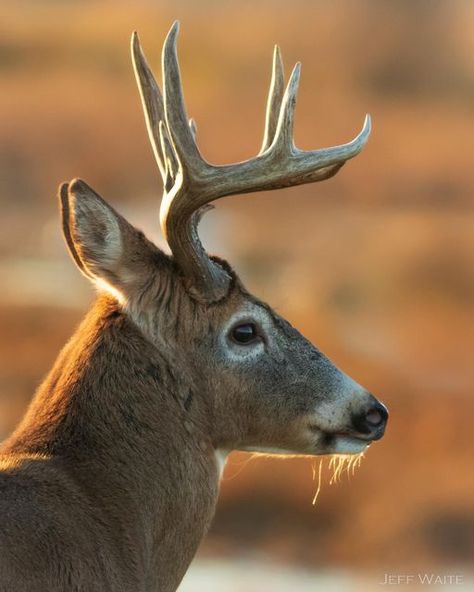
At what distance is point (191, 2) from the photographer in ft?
151

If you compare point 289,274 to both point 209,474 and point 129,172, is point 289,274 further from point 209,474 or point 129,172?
point 209,474

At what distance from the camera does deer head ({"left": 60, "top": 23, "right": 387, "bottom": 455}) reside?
8.18m

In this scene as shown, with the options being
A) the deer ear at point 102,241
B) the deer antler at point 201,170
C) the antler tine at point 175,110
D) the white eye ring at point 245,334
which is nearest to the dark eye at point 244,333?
the white eye ring at point 245,334

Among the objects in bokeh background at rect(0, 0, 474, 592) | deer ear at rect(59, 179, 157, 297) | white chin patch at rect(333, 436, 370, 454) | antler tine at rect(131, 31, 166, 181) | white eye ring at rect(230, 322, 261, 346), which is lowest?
bokeh background at rect(0, 0, 474, 592)

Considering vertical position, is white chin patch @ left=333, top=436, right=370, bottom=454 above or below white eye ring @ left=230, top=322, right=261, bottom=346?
below

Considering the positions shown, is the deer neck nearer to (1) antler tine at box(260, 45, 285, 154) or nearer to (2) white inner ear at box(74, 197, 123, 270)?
(2) white inner ear at box(74, 197, 123, 270)

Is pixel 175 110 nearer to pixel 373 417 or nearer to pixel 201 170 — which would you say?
pixel 201 170

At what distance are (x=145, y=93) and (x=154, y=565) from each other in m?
2.27

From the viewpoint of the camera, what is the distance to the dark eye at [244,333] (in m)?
8.34

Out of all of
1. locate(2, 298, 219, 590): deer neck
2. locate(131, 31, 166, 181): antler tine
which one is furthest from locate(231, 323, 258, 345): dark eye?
locate(131, 31, 166, 181): antler tine

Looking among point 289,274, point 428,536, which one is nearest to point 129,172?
point 289,274

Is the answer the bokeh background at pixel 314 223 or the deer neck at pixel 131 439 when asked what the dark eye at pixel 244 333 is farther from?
the bokeh background at pixel 314 223

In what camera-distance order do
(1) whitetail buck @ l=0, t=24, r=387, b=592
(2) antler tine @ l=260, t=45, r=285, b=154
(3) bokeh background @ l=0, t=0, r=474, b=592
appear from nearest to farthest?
1. (1) whitetail buck @ l=0, t=24, r=387, b=592
2. (2) antler tine @ l=260, t=45, r=285, b=154
3. (3) bokeh background @ l=0, t=0, r=474, b=592

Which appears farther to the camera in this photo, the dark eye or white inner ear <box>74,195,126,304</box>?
the dark eye
